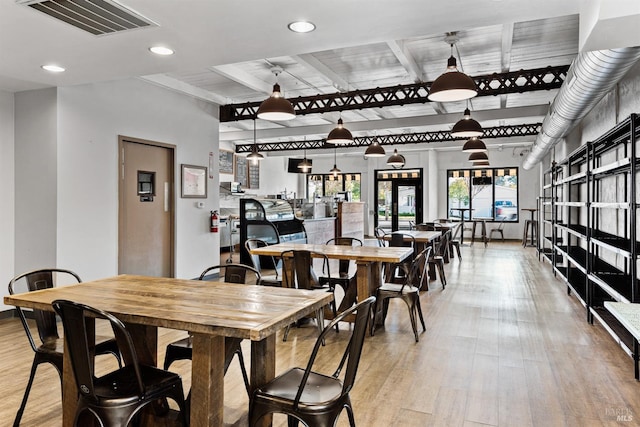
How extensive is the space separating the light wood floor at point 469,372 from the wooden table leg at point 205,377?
2.29 feet

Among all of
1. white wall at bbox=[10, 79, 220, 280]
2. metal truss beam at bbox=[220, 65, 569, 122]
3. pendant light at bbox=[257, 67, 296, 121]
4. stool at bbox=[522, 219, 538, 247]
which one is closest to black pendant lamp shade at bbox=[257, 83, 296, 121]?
pendant light at bbox=[257, 67, 296, 121]

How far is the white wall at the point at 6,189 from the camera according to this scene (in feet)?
16.1

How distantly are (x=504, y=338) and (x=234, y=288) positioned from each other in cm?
280

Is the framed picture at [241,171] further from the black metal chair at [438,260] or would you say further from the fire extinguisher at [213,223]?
the black metal chair at [438,260]

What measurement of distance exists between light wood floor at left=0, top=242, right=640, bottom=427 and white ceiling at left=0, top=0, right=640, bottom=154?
239 centimetres

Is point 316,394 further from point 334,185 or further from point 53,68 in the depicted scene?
point 334,185

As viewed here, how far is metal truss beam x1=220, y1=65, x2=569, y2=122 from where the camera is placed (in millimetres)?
5785

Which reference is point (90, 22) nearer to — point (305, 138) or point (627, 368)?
point (627, 368)

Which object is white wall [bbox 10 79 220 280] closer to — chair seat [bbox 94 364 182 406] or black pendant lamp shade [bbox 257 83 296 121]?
black pendant lamp shade [bbox 257 83 296 121]

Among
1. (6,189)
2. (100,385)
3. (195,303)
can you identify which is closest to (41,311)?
(100,385)

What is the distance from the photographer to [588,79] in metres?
4.19

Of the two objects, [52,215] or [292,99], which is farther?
[292,99]

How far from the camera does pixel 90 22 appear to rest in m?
3.11

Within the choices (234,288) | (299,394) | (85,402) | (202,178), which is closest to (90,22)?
(234,288)
